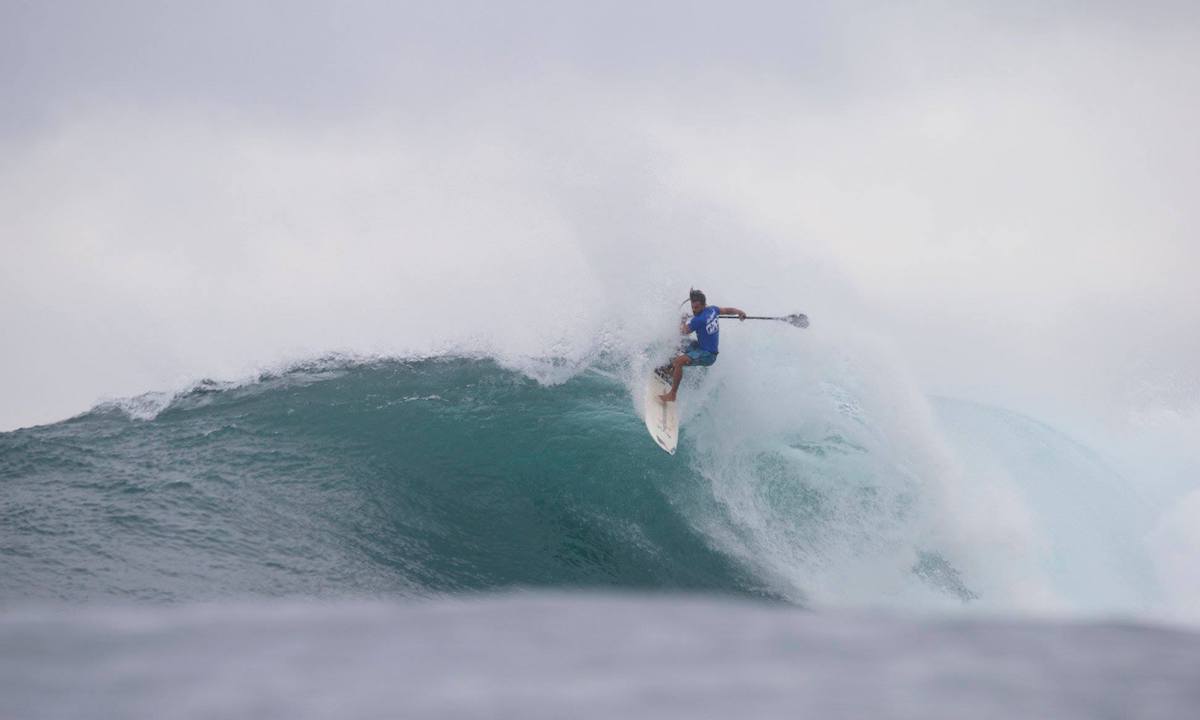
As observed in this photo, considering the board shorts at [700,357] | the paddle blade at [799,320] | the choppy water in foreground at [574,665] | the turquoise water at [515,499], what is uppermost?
the paddle blade at [799,320]

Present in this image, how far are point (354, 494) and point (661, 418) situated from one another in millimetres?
3886

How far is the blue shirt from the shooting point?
35.9 feet

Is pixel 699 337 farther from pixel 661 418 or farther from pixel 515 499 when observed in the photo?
pixel 515 499

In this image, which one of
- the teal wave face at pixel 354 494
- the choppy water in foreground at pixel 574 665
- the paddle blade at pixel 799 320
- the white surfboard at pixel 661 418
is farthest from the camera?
the paddle blade at pixel 799 320

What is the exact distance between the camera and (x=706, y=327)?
11.0 m

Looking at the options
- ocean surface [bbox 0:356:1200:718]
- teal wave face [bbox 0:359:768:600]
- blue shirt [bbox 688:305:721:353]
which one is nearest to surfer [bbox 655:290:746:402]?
blue shirt [bbox 688:305:721:353]

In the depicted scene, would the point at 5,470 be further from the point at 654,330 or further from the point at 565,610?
the point at 565,610

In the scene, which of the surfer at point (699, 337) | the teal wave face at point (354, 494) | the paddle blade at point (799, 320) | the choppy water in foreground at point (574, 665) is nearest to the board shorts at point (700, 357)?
the surfer at point (699, 337)

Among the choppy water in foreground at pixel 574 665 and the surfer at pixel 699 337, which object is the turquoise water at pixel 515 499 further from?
the choppy water in foreground at pixel 574 665

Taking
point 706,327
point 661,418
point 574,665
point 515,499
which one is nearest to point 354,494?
point 515,499

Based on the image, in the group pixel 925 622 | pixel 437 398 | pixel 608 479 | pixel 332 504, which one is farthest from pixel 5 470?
pixel 925 622

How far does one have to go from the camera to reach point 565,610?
6.32 ft

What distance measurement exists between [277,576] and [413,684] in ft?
23.2

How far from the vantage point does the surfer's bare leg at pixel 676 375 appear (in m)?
11.2
